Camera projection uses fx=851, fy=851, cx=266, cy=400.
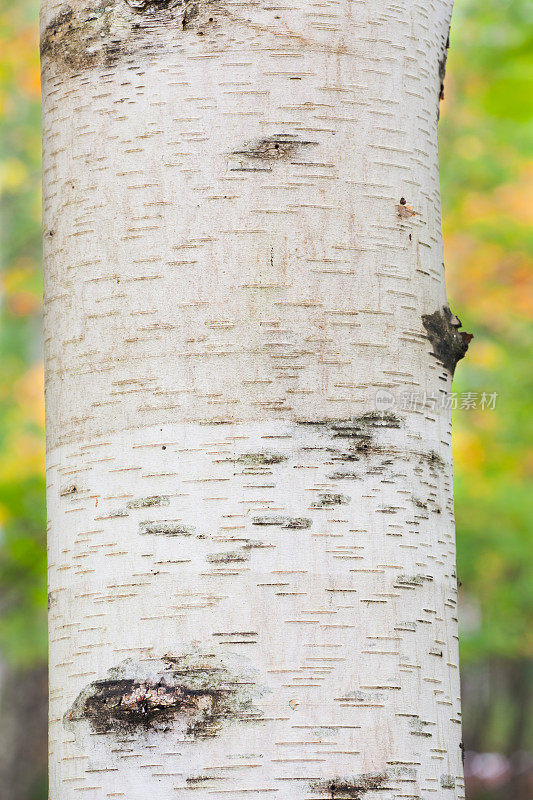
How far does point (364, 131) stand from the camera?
1.19 meters

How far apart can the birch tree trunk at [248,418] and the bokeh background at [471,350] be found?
19.0ft

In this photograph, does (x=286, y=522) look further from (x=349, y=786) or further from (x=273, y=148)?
(x=273, y=148)

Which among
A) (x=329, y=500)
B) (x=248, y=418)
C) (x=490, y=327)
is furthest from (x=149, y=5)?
(x=490, y=327)

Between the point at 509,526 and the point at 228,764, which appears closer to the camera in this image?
the point at 228,764

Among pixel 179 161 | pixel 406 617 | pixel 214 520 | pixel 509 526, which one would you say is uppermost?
pixel 509 526

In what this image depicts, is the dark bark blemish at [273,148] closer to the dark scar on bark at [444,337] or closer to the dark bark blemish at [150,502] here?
the dark scar on bark at [444,337]

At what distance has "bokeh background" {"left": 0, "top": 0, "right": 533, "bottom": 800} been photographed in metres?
8.51

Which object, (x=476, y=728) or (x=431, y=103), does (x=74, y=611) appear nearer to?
(x=431, y=103)

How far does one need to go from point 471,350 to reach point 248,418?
9245mm

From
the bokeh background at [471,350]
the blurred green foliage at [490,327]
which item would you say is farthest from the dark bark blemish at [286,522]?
the blurred green foliage at [490,327]

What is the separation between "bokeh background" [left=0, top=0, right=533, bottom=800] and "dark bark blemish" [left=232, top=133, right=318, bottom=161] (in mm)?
5918

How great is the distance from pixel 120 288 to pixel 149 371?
0.13 m

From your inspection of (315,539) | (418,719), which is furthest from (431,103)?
(418,719)

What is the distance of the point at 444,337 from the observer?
127 centimetres
